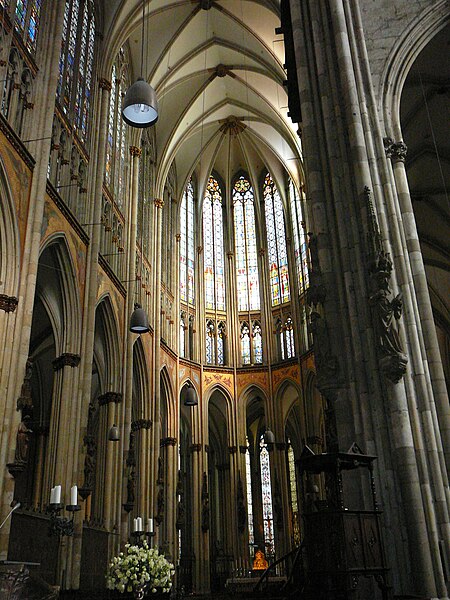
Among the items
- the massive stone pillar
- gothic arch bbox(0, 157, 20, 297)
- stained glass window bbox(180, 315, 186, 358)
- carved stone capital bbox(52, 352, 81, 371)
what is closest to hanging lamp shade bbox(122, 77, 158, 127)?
the massive stone pillar

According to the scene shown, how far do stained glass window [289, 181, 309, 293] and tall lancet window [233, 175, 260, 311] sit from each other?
2.95m

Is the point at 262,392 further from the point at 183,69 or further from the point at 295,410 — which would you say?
the point at 183,69

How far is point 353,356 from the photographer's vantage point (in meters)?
9.36

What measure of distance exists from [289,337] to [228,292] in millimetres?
4299

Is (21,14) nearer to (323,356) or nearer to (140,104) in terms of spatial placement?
(140,104)

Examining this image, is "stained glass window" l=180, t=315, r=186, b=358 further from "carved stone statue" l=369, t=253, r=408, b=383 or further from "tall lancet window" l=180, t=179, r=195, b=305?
"carved stone statue" l=369, t=253, r=408, b=383

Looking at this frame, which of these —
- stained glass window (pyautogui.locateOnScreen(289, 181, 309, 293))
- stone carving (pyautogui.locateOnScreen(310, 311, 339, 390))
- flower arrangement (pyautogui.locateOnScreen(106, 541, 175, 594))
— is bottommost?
flower arrangement (pyautogui.locateOnScreen(106, 541, 175, 594))

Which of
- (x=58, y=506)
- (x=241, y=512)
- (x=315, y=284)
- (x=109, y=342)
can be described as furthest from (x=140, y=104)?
(x=241, y=512)

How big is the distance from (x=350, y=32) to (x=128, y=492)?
607 inches

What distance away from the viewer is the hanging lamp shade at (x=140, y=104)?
1092 centimetres

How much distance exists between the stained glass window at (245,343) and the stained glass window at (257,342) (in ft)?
1.06

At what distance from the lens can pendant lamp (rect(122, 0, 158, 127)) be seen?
430 inches

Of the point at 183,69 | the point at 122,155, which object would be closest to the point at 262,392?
the point at 122,155

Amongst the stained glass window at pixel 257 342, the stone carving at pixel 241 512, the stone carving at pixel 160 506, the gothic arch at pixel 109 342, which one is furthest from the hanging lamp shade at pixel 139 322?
the stained glass window at pixel 257 342
